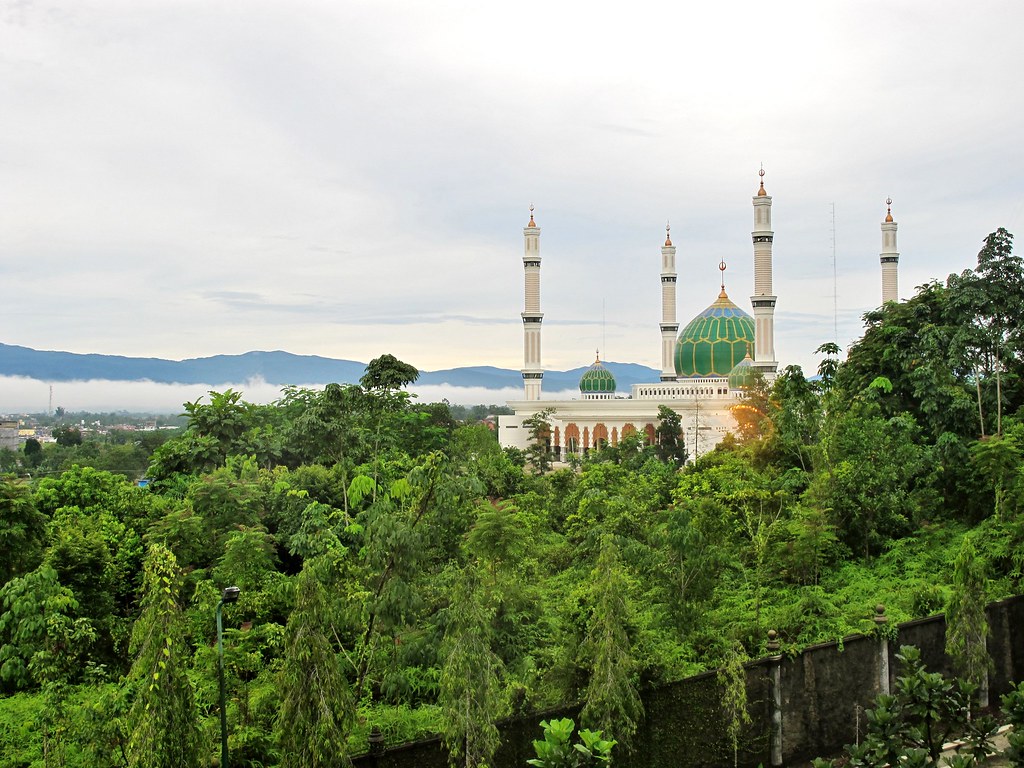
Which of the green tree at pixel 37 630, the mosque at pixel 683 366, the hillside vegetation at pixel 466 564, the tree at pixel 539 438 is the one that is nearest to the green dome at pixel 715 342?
the mosque at pixel 683 366

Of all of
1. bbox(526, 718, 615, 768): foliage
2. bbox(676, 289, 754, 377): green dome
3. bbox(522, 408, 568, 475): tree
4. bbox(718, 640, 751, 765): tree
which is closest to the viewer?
bbox(526, 718, 615, 768): foliage

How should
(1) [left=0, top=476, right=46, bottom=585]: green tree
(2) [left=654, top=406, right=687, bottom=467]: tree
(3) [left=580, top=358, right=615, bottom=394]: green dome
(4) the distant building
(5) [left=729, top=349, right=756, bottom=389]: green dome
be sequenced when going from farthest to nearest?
(4) the distant building → (3) [left=580, top=358, right=615, bottom=394]: green dome → (5) [left=729, top=349, right=756, bottom=389]: green dome → (2) [left=654, top=406, right=687, bottom=467]: tree → (1) [left=0, top=476, right=46, bottom=585]: green tree

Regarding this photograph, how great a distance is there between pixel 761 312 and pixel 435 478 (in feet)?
→ 99.4

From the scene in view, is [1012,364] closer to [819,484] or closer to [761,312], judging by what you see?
[819,484]

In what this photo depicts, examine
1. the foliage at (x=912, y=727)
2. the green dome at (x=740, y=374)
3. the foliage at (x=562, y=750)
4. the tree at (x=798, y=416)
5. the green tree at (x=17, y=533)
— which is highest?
the green dome at (x=740, y=374)

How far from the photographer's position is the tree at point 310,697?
7.89 metres

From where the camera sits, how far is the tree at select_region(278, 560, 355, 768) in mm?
7895

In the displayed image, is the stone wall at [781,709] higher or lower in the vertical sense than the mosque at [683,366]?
lower

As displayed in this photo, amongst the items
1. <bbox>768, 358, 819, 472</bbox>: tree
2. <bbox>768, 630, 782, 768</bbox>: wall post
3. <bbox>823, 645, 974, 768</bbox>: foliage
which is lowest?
<bbox>768, 630, 782, 768</bbox>: wall post

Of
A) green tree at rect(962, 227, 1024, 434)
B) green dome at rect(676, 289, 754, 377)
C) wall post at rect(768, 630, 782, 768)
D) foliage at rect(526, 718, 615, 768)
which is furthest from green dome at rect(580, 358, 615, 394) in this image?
foliage at rect(526, 718, 615, 768)

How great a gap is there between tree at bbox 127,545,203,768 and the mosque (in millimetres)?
32390

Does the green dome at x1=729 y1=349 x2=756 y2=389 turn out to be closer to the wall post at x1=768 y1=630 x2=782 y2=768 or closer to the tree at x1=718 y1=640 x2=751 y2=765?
the wall post at x1=768 y1=630 x2=782 y2=768

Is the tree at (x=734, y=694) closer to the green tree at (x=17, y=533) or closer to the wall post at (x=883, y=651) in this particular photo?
the wall post at (x=883, y=651)

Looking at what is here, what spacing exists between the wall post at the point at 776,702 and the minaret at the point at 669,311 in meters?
34.2
